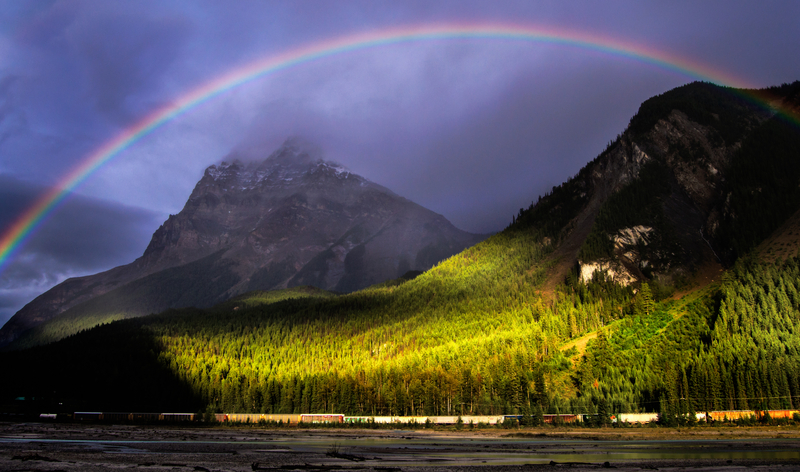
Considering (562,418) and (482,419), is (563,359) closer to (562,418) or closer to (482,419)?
(562,418)

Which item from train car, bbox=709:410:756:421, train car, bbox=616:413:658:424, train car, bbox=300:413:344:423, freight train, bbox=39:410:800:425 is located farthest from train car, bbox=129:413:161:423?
train car, bbox=709:410:756:421

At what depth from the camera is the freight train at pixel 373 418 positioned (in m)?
88.9

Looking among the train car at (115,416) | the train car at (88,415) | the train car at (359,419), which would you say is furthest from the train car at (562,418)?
the train car at (88,415)

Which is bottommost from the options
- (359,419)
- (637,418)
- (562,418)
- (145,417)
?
(145,417)

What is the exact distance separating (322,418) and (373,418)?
18114 mm

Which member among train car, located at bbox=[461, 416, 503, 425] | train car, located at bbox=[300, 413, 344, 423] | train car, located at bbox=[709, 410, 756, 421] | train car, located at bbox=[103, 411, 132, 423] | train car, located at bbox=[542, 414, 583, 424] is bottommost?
train car, located at bbox=[103, 411, 132, 423]

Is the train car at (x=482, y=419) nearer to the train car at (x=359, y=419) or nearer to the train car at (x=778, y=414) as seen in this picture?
the train car at (x=359, y=419)

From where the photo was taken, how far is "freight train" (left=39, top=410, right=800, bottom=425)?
88938 mm

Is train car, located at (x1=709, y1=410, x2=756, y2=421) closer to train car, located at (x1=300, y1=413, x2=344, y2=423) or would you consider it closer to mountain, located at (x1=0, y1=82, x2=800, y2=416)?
mountain, located at (x1=0, y1=82, x2=800, y2=416)

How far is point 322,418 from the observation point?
130250 mm

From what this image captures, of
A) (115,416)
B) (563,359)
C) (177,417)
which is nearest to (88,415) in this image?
(115,416)

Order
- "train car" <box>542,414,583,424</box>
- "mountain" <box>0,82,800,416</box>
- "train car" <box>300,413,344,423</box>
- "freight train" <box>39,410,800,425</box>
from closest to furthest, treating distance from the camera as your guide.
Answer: "freight train" <box>39,410,800,425</box> → "mountain" <box>0,82,800,416</box> → "train car" <box>542,414,583,424</box> → "train car" <box>300,413,344,423</box>

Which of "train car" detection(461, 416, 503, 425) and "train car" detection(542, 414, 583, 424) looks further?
"train car" detection(461, 416, 503, 425)

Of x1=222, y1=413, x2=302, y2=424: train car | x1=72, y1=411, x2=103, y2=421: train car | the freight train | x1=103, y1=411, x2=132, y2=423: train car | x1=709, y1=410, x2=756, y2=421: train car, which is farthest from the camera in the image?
x1=72, y1=411, x2=103, y2=421: train car
